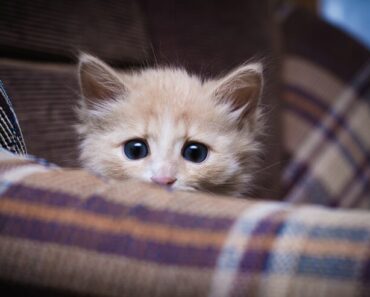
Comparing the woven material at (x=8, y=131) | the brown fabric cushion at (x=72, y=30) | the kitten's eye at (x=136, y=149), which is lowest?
the woven material at (x=8, y=131)

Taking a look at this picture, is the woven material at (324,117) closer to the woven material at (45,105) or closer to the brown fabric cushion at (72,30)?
the brown fabric cushion at (72,30)

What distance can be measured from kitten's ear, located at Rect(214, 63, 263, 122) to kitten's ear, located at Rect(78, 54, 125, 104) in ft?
0.66

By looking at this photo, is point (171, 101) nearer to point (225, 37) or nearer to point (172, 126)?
point (172, 126)

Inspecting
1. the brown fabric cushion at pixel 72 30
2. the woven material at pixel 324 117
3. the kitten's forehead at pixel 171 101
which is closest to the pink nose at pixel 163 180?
the kitten's forehead at pixel 171 101

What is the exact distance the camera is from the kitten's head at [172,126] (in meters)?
0.83

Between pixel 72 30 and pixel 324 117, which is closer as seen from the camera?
pixel 72 30

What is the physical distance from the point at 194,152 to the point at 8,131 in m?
0.33

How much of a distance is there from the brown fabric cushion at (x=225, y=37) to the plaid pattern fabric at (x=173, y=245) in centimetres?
95

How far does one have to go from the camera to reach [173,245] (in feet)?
1.34

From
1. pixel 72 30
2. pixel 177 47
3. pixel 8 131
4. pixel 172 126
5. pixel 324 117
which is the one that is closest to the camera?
pixel 8 131

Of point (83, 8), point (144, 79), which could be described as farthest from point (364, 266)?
point (83, 8)

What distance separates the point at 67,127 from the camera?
44.8 inches

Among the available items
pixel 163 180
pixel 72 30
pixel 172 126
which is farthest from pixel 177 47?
pixel 163 180

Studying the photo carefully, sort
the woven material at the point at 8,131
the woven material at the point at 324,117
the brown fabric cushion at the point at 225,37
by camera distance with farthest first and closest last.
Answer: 1. the woven material at the point at 324,117
2. the brown fabric cushion at the point at 225,37
3. the woven material at the point at 8,131
